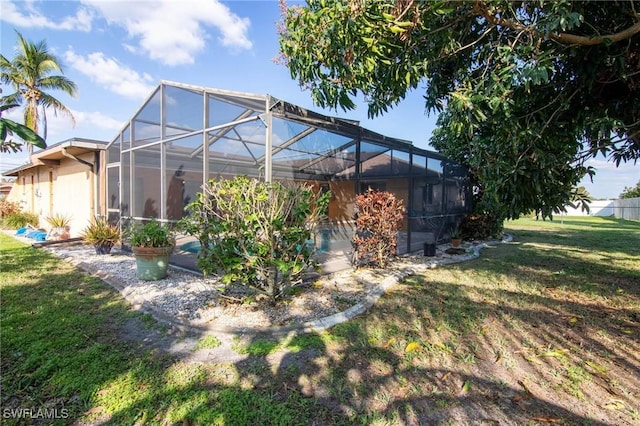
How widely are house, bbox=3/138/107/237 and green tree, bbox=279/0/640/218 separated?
8446mm

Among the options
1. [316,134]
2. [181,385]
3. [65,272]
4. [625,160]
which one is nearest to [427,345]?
[181,385]

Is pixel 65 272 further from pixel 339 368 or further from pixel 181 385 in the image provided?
pixel 339 368

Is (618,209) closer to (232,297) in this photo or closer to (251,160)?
(251,160)

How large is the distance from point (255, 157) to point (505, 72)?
3611 millimetres

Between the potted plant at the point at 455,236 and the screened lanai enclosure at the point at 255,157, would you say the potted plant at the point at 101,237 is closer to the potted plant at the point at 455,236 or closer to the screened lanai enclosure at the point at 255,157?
the screened lanai enclosure at the point at 255,157

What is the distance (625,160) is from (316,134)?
4809 mm

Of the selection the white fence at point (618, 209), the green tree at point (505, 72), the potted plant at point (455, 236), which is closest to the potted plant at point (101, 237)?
the green tree at point (505, 72)

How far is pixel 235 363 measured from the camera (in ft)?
8.85

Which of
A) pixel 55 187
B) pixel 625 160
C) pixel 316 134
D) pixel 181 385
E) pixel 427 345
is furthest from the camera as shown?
pixel 55 187

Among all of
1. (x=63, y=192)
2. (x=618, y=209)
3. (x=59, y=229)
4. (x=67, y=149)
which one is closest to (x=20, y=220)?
(x=63, y=192)

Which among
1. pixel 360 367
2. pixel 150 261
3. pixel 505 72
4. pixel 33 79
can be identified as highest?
pixel 33 79

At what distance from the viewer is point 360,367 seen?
2.63 meters

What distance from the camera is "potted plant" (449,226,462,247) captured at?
348 inches

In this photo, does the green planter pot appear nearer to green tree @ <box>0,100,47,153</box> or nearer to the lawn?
the lawn
